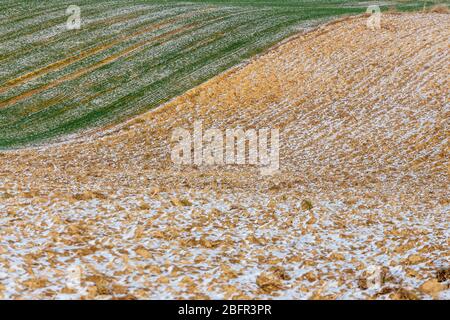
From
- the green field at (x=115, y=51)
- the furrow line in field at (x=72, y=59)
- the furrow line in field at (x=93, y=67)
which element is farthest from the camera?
the furrow line in field at (x=72, y=59)

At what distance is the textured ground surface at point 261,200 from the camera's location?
11758 mm

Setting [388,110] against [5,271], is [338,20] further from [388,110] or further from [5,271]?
[5,271]

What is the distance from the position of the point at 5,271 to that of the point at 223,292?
4249 millimetres

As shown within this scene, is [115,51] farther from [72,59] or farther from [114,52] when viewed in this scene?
[72,59]

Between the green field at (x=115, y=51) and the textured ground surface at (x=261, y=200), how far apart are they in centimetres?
287

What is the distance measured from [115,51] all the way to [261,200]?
2625cm

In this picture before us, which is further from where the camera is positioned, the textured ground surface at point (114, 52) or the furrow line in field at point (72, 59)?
the furrow line in field at point (72, 59)

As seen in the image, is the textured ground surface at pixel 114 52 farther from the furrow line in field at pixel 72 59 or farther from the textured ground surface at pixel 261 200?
the textured ground surface at pixel 261 200

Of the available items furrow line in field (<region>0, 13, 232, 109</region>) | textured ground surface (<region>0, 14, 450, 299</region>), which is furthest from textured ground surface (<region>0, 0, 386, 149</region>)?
textured ground surface (<region>0, 14, 450, 299</region>)

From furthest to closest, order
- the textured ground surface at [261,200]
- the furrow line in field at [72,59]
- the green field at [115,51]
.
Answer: the furrow line in field at [72,59], the green field at [115,51], the textured ground surface at [261,200]

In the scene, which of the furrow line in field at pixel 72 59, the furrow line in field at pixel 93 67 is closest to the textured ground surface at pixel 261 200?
the furrow line in field at pixel 93 67

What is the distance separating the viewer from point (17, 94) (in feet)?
116

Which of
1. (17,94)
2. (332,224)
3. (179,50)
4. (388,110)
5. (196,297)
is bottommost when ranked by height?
(196,297)
